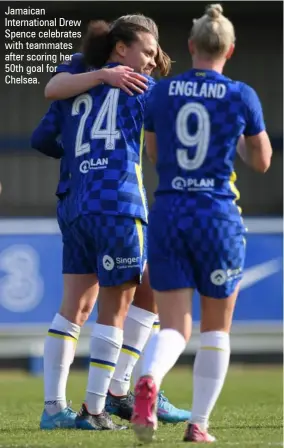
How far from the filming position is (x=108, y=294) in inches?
228

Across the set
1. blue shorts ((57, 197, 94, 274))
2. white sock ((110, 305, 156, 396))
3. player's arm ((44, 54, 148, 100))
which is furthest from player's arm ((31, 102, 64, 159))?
white sock ((110, 305, 156, 396))

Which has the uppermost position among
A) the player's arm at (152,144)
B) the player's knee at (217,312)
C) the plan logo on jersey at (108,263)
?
the player's arm at (152,144)

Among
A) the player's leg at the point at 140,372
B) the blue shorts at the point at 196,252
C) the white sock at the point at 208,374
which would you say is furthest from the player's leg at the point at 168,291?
the player's leg at the point at 140,372

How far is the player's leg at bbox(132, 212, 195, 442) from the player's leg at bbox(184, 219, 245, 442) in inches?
3.2

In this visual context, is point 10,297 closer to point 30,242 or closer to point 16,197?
point 30,242

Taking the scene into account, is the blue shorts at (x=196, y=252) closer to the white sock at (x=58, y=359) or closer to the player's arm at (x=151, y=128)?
the player's arm at (x=151, y=128)

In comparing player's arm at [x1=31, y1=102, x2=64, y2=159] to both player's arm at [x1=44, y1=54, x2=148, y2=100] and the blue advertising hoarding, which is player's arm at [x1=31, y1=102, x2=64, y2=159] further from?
the blue advertising hoarding

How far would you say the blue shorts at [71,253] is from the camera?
6008 mm

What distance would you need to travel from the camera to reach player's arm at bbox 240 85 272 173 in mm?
4973

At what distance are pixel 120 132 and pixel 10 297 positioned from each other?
6771mm

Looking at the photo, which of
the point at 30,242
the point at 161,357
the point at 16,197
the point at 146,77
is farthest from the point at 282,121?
the point at 161,357

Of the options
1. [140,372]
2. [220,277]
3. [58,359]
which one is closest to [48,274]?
[140,372]

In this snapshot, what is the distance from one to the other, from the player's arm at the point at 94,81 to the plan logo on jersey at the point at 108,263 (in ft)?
2.70

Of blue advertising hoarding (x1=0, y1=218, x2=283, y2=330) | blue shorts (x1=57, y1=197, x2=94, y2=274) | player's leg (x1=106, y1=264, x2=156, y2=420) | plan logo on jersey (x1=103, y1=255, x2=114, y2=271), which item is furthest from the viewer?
blue advertising hoarding (x1=0, y1=218, x2=283, y2=330)
